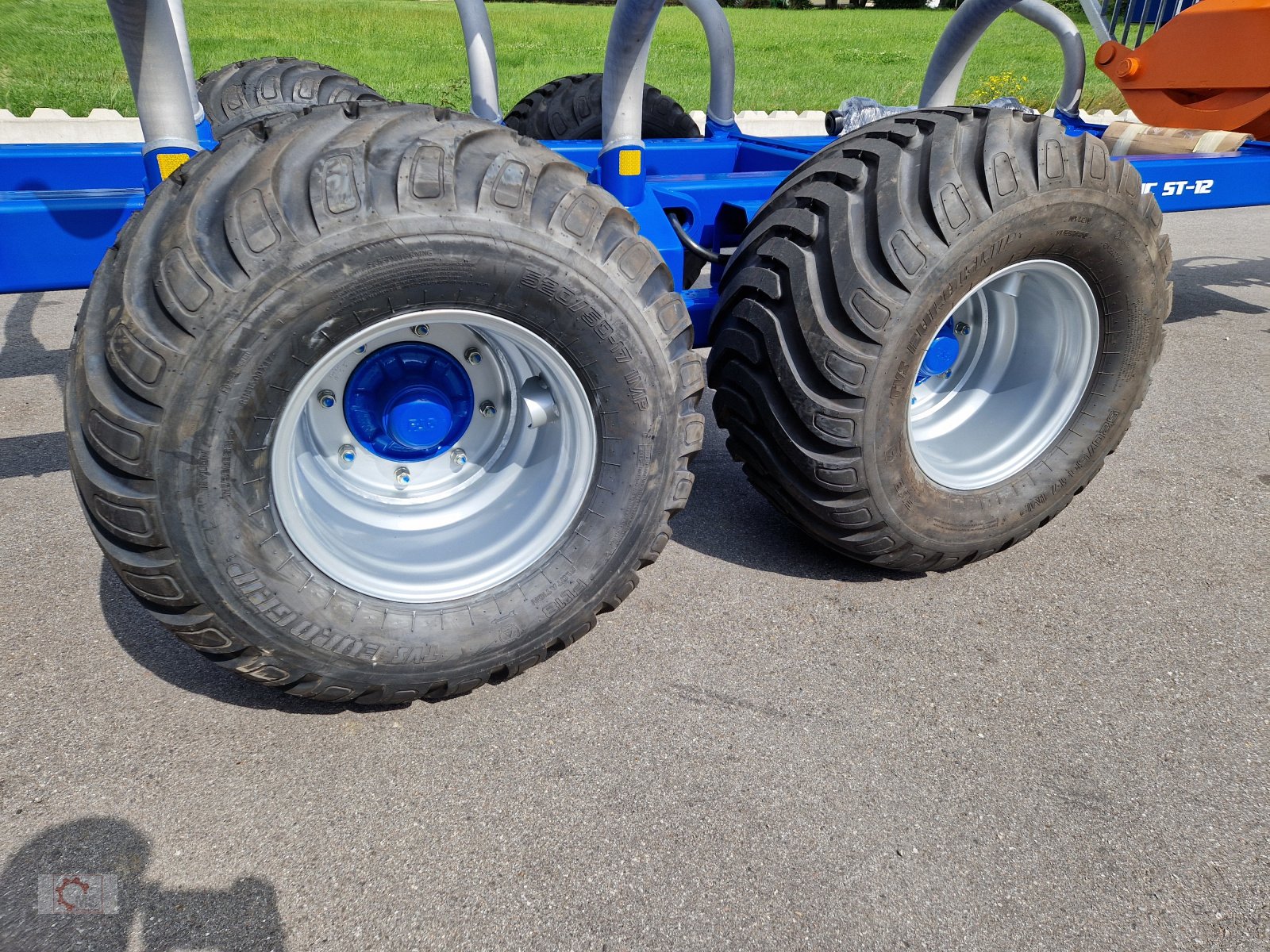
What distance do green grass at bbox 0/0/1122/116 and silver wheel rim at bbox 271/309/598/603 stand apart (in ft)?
33.6

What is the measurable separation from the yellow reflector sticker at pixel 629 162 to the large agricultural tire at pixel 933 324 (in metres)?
0.46

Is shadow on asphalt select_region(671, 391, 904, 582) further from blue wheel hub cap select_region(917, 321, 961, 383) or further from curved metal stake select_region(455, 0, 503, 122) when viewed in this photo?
curved metal stake select_region(455, 0, 503, 122)

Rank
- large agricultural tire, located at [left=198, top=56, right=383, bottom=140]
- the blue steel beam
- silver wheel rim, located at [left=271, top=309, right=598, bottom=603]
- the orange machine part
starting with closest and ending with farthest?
silver wheel rim, located at [left=271, top=309, right=598, bottom=603], the blue steel beam, large agricultural tire, located at [left=198, top=56, right=383, bottom=140], the orange machine part

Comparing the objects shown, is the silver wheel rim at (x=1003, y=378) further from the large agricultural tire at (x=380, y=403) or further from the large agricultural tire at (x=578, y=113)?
the large agricultural tire at (x=578, y=113)

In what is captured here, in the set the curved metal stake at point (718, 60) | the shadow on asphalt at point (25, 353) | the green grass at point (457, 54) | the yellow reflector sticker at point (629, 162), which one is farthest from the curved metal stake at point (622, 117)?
the green grass at point (457, 54)

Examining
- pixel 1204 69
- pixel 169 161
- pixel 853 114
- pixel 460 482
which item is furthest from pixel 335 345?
pixel 1204 69

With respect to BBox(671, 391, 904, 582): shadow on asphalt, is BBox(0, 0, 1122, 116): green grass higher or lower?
higher

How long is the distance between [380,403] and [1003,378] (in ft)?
6.69

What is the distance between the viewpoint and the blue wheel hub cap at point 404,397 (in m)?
2.19

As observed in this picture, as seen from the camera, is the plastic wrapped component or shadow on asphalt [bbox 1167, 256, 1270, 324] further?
shadow on asphalt [bbox 1167, 256, 1270, 324]

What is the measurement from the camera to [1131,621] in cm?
265

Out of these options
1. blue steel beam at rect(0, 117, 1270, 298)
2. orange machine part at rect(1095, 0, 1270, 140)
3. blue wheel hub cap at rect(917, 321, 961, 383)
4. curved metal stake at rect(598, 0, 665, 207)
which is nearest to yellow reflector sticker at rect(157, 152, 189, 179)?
blue steel beam at rect(0, 117, 1270, 298)

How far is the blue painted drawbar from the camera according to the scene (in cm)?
225

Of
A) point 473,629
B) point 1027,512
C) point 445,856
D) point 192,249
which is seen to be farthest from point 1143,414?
point 192,249
